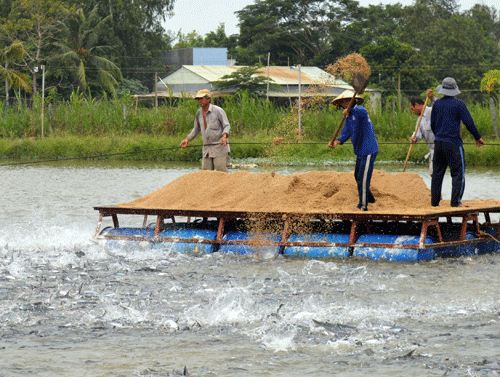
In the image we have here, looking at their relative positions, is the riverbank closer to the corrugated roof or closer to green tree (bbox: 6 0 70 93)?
the corrugated roof

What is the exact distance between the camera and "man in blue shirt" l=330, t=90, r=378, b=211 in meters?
12.8

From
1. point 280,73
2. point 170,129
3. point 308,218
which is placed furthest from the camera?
point 280,73

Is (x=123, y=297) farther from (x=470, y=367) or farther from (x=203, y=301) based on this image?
(x=470, y=367)

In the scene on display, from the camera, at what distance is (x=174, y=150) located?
102 ft

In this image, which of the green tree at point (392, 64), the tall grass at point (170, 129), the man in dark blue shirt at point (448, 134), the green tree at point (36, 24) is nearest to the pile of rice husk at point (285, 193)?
the man in dark blue shirt at point (448, 134)

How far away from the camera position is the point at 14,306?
1009 cm

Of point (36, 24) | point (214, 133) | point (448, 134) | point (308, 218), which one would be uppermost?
point (36, 24)

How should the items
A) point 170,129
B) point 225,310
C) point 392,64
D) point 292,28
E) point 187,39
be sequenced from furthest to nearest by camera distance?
1. point 187,39
2. point 292,28
3. point 392,64
4. point 170,129
5. point 225,310

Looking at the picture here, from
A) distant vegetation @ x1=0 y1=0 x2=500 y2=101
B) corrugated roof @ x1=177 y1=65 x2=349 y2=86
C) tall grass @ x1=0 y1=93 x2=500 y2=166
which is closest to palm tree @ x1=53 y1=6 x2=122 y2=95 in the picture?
distant vegetation @ x1=0 y1=0 x2=500 y2=101

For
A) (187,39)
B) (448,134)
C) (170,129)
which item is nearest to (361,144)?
(448,134)

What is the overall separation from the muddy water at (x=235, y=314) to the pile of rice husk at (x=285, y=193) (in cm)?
70

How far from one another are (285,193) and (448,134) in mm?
2003

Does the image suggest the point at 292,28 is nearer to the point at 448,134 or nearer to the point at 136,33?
the point at 136,33

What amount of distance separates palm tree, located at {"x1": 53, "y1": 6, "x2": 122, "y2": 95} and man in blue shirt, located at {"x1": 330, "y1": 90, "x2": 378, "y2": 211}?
35.5 metres
